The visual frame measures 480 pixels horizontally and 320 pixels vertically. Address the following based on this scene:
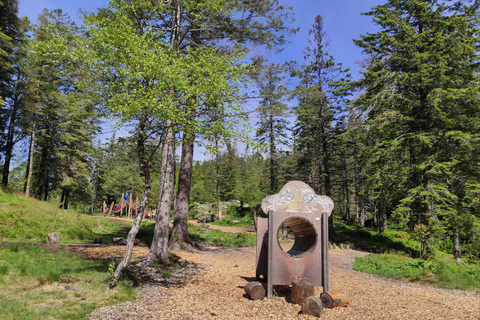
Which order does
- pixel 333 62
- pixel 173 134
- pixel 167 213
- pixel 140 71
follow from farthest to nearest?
pixel 333 62, pixel 167 213, pixel 173 134, pixel 140 71

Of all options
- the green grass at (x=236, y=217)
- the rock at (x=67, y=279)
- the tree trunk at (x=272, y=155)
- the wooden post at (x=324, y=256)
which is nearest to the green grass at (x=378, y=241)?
the tree trunk at (x=272, y=155)

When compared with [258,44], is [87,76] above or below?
below

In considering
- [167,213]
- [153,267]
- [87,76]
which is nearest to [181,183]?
[167,213]

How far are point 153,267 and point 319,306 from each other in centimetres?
428

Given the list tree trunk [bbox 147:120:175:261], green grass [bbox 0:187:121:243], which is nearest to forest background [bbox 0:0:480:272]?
tree trunk [bbox 147:120:175:261]

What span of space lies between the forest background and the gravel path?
1.84 metres

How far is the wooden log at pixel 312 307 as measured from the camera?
471 cm

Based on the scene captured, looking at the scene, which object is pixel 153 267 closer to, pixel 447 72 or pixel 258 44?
pixel 258 44

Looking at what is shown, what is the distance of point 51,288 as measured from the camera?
495 centimetres

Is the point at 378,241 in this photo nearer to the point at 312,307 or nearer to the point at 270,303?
the point at 270,303

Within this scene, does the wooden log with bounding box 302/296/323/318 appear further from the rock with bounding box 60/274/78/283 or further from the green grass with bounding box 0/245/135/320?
the rock with bounding box 60/274/78/283

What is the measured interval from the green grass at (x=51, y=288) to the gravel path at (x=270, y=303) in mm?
391

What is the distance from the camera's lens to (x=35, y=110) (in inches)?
774

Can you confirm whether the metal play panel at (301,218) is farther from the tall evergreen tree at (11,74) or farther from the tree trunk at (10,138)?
the tree trunk at (10,138)
